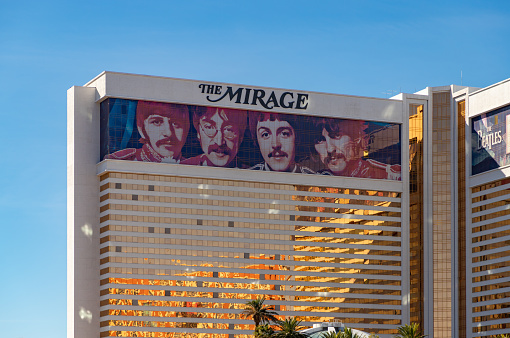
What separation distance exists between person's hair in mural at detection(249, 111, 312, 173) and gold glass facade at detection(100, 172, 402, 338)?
11.7ft

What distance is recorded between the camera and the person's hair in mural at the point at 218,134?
163625 millimetres

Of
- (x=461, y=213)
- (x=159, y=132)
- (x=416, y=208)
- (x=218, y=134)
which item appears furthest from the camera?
(x=416, y=208)

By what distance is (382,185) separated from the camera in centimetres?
17400

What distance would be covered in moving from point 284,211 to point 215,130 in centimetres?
1751

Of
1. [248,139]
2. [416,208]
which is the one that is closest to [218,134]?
[248,139]

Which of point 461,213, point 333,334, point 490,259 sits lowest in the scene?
point 333,334

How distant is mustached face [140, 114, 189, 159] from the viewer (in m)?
161

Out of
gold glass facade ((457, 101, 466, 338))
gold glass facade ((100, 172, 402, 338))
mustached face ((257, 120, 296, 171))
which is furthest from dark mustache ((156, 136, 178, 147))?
gold glass facade ((457, 101, 466, 338))

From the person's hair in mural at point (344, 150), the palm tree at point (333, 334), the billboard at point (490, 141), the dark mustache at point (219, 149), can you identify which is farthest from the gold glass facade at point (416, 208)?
the palm tree at point (333, 334)

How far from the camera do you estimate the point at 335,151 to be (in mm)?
172000

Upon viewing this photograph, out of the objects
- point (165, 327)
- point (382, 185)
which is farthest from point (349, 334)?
point (382, 185)

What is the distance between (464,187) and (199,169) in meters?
44.3

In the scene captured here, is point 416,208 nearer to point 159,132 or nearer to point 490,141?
point 490,141

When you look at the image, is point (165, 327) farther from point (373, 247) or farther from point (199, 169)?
point (373, 247)
